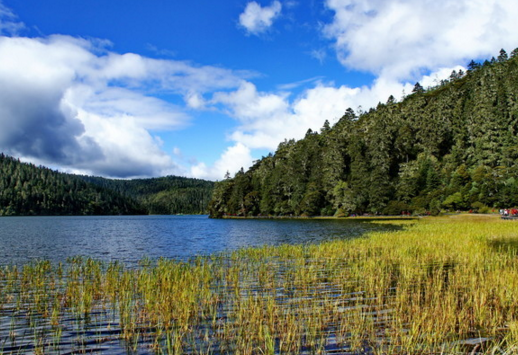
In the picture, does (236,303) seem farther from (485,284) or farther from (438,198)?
(438,198)

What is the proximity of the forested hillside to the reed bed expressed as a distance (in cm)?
7835

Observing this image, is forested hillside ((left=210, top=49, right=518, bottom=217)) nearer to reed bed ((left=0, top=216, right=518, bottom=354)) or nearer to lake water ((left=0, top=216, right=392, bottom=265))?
lake water ((left=0, top=216, right=392, bottom=265))

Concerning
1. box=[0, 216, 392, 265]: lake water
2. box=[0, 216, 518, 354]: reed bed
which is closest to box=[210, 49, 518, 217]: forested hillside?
box=[0, 216, 392, 265]: lake water

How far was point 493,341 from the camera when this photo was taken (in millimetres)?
8203

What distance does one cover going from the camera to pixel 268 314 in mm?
10609

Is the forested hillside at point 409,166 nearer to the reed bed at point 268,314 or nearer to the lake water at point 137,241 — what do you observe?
the lake water at point 137,241

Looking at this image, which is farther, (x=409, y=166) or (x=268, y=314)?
(x=409, y=166)

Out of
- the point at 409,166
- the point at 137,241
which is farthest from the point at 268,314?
the point at 409,166

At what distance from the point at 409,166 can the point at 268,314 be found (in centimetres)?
11748

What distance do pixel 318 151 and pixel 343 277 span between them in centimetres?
13532

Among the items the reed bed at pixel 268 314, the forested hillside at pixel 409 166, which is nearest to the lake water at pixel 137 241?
the reed bed at pixel 268 314

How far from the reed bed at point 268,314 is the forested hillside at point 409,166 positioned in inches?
3085

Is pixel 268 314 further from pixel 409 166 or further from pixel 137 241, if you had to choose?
pixel 409 166

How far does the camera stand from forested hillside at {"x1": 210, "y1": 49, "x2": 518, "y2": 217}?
92.4 m
